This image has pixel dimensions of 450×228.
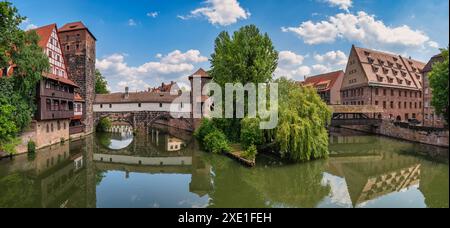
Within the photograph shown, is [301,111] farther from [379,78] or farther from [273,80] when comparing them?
[379,78]

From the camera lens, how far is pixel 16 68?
18.6 metres

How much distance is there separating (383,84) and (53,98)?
40320mm

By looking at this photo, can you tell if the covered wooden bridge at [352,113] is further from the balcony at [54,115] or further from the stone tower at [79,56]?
the stone tower at [79,56]

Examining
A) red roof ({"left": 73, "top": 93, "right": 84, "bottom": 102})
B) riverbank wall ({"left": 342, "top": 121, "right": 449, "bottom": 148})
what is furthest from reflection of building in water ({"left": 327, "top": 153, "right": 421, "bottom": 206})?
red roof ({"left": 73, "top": 93, "right": 84, "bottom": 102})

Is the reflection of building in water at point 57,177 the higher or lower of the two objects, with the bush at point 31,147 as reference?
lower

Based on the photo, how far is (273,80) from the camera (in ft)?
76.7

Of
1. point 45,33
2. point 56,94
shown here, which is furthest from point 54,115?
point 45,33

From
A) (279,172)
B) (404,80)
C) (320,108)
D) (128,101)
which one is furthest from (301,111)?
(404,80)

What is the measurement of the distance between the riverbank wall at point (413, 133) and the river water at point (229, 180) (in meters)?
1.57

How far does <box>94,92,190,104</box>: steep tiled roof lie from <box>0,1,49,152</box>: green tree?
677 inches

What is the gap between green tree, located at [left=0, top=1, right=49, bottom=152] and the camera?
53.6 feet

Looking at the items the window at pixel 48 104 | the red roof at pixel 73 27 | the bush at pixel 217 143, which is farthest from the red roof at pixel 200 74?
the window at pixel 48 104

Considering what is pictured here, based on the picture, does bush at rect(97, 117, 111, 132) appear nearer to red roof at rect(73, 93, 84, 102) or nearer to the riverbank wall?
red roof at rect(73, 93, 84, 102)

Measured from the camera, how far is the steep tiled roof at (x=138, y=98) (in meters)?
37.0
